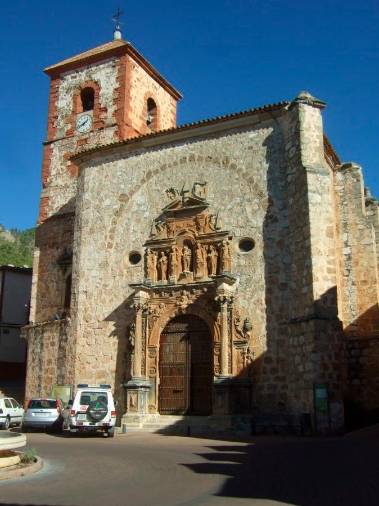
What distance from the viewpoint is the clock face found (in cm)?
2627

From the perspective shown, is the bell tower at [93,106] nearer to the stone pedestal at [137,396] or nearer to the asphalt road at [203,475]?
the stone pedestal at [137,396]

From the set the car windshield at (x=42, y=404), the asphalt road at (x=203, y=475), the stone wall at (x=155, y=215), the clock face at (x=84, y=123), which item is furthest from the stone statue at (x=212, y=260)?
the clock face at (x=84, y=123)

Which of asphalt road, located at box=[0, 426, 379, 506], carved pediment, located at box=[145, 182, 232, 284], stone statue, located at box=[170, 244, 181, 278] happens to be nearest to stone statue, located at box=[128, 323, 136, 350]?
carved pediment, located at box=[145, 182, 232, 284]

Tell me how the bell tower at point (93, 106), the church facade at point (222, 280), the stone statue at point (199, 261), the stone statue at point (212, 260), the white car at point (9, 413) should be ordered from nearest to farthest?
the church facade at point (222, 280) < the stone statue at point (212, 260) < the stone statue at point (199, 261) < the white car at point (9, 413) < the bell tower at point (93, 106)

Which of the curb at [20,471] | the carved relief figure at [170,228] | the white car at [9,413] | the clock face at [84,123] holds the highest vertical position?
the clock face at [84,123]

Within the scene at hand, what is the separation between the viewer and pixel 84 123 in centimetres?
2647

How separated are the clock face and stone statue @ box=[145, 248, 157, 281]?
28.8 ft

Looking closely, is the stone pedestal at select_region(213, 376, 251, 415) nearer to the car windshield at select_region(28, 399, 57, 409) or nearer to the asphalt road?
the asphalt road

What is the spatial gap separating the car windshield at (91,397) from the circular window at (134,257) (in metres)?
5.49

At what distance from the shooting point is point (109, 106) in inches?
1024

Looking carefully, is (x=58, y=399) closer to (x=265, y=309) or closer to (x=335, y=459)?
(x=265, y=309)

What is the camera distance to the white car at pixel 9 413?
1955 cm

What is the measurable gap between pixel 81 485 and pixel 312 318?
986 centimetres

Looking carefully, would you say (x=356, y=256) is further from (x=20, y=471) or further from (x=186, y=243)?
(x=20, y=471)
